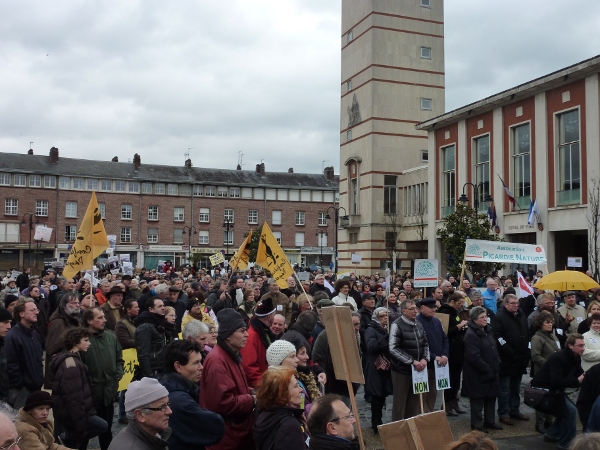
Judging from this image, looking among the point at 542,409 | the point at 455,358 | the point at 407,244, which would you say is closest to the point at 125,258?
the point at 407,244

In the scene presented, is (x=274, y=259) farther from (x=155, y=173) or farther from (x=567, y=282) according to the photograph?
(x=155, y=173)

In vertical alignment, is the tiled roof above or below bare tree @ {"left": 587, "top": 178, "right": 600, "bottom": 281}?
above

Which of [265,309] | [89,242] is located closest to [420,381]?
[265,309]

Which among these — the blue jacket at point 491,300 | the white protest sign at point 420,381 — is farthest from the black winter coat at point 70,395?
the blue jacket at point 491,300

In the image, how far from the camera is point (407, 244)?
45.4 meters

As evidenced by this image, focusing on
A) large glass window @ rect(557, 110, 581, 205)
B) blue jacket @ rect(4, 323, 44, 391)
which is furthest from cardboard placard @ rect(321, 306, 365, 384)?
large glass window @ rect(557, 110, 581, 205)

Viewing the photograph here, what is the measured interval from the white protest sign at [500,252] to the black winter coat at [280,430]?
38.9 ft

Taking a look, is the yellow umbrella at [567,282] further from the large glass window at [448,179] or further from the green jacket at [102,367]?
the large glass window at [448,179]

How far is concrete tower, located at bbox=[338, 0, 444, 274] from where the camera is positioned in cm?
4375

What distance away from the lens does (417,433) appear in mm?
4531

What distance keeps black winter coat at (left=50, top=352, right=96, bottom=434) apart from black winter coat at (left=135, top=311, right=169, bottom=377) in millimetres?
1632

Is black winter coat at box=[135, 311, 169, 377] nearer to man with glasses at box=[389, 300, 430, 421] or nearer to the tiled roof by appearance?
man with glasses at box=[389, 300, 430, 421]

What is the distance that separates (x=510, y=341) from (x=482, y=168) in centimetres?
2646

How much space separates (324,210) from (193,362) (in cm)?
7631
